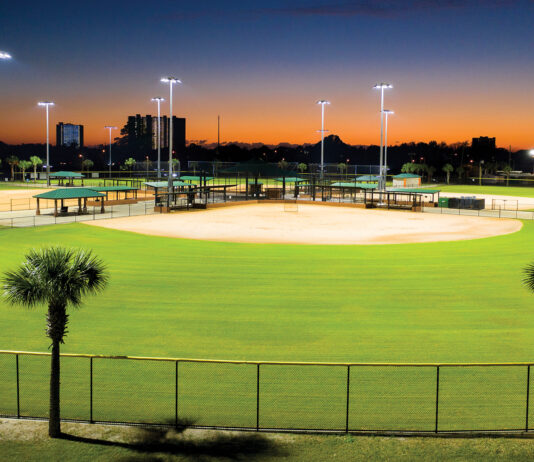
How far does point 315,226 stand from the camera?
50719 millimetres

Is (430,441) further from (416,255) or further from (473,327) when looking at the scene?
(416,255)

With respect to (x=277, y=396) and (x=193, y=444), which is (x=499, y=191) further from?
(x=193, y=444)

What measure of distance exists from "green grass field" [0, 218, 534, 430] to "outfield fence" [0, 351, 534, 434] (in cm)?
5

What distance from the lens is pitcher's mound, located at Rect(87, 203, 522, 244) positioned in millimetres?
43719

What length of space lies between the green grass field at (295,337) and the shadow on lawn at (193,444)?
135 cm

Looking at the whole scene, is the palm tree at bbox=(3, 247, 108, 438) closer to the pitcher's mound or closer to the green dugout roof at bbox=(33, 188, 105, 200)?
the pitcher's mound

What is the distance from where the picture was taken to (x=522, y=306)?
2388cm

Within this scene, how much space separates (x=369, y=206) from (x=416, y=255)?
33.4 m

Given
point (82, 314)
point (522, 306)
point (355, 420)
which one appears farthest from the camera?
point (522, 306)

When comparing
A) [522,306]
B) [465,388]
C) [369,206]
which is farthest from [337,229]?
[465,388]

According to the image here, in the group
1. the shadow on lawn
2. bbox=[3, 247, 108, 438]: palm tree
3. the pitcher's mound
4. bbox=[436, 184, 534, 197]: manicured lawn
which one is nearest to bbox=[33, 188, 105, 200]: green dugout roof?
the pitcher's mound

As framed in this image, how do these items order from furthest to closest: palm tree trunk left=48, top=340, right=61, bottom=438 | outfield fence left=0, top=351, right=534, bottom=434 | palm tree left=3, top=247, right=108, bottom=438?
outfield fence left=0, top=351, right=534, bottom=434 → palm tree trunk left=48, top=340, right=61, bottom=438 → palm tree left=3, top=247, right=108, bottom=438

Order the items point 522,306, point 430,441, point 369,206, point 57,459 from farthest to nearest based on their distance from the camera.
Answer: point 369,206 < point 522,306 < point 430,441 < point 57,459

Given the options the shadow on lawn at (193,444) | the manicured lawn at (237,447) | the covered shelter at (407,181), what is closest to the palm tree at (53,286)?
the manicured lawn at (237,447)
